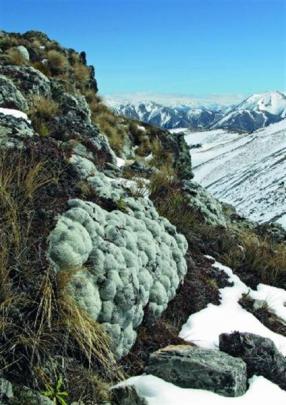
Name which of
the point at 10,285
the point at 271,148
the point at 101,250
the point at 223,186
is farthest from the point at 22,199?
the point at 271,148

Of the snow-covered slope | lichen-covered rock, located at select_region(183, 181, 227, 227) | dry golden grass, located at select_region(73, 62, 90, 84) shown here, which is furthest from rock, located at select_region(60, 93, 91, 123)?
the snow-covered slope

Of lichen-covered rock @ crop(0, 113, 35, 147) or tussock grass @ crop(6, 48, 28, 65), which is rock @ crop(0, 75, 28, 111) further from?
tussock grass @ crop(6, 48, 28, 65)

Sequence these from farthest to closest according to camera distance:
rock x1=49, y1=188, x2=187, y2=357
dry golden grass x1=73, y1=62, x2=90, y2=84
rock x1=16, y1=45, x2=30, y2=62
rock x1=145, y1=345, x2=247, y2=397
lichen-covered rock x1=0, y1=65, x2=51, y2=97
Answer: dry golden grass x1=73, y1=62, x2=90, y2=84
rock x1=16, y1=45, x2=30, y2=62
lichen-covered rock x1=0, y1=65, x2=51, y2=97
rock x1=49, y1=188, x2=187, y2=357
rock x1=145, y1=345, x2=247, y2=397

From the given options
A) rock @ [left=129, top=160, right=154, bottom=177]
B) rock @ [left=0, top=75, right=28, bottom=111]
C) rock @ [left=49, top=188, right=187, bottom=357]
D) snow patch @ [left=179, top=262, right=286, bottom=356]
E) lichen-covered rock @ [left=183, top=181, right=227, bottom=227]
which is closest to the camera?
rock @ [left=49, top=188, right=187, bottom=357]

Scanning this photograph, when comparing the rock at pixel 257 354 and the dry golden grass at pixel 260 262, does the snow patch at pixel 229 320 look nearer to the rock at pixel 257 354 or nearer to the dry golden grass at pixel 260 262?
the rock at pixel 257 354

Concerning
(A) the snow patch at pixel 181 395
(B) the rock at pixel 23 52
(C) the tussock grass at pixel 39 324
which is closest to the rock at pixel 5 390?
(C) the tussock grass at pixel 39 324

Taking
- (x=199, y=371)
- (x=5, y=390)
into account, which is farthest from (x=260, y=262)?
(x=5, y=390)

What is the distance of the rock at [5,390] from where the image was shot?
4.26 metres

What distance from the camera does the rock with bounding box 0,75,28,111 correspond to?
1310 cm

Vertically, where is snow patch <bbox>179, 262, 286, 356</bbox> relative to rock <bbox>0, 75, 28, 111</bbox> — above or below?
below

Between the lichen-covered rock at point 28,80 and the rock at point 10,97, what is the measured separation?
5.75 ft

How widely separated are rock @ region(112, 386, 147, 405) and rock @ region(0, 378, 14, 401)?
3.40 feet

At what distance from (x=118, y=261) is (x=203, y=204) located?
287 inches

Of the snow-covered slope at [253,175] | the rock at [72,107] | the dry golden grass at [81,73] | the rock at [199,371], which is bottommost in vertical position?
the snow-covered slope at [253,175]
